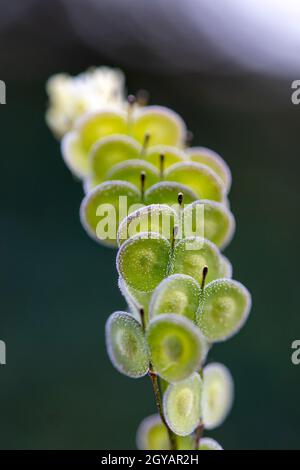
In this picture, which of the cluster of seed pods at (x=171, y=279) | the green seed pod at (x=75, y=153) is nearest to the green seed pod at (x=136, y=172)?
the cluster of seed pods at (x=171, y=279)

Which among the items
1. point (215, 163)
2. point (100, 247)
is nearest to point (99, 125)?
point (215, 163)

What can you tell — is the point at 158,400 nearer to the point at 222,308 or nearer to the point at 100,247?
the point at 222,308

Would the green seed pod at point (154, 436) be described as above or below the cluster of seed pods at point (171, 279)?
below

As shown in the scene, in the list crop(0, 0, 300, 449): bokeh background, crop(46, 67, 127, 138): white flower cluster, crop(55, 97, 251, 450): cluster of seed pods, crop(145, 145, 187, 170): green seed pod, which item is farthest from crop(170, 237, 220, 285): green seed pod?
crop(0, 0, 300, 449): bokeh background

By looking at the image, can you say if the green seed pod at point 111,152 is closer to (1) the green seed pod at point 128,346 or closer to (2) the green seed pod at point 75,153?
(2) the green seed pod at point 75,153

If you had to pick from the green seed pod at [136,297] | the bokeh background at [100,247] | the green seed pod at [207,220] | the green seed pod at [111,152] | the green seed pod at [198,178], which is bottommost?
the green seed pod at [136,297]

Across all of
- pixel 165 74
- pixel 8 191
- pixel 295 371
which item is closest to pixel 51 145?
pixel 8 191

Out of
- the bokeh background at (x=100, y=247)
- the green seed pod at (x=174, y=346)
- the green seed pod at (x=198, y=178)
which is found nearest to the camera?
the green seed pod at (x=174, y=346)
